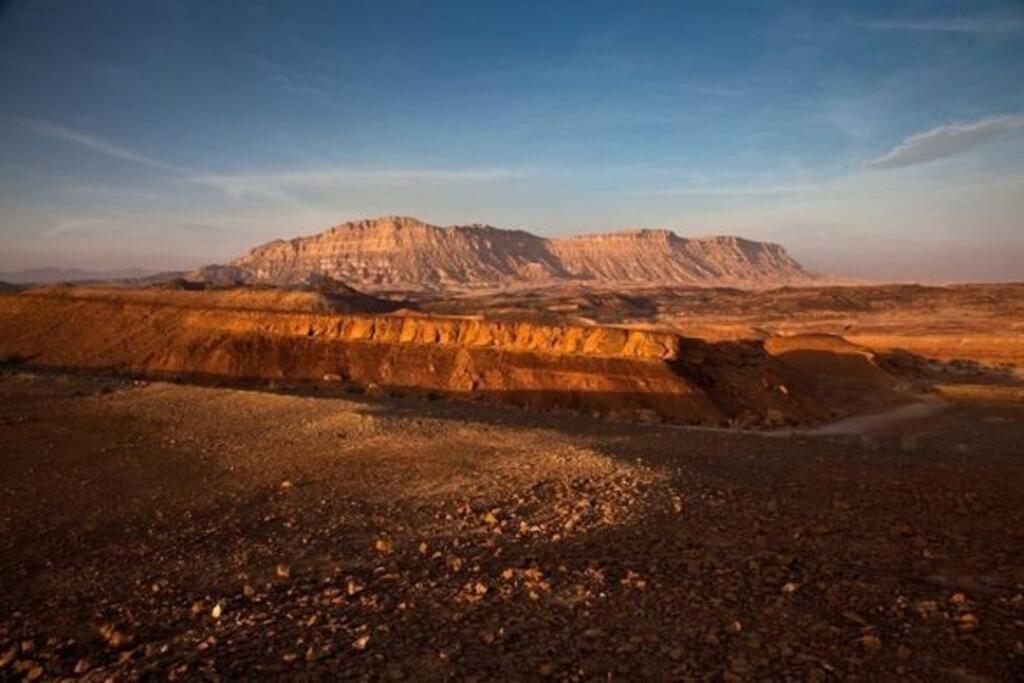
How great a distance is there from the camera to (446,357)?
1452 inches

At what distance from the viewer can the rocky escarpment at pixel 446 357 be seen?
3262 cm

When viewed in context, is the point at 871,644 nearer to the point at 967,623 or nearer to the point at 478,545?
the point at 967,623

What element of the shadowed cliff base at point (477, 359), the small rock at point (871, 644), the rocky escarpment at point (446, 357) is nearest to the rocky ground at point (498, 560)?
the small rock at point (871, 644)

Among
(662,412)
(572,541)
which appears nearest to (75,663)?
(572,541)

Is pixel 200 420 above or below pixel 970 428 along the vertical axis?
above

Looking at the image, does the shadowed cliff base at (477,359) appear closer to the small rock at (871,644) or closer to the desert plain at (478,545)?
Answer: the desert plain at (478,545)

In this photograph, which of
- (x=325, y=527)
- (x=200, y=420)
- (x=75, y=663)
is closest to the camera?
(x=75, y=663)

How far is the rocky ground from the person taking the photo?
645 cm

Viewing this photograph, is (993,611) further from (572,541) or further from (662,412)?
(662,412)

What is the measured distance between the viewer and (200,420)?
2042 cm

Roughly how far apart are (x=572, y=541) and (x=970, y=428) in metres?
26.2

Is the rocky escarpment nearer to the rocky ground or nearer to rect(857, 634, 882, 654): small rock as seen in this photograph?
the rocky ground

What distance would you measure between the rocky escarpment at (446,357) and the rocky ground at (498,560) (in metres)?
14.5

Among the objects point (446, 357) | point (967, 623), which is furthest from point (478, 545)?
point (446, 357)
